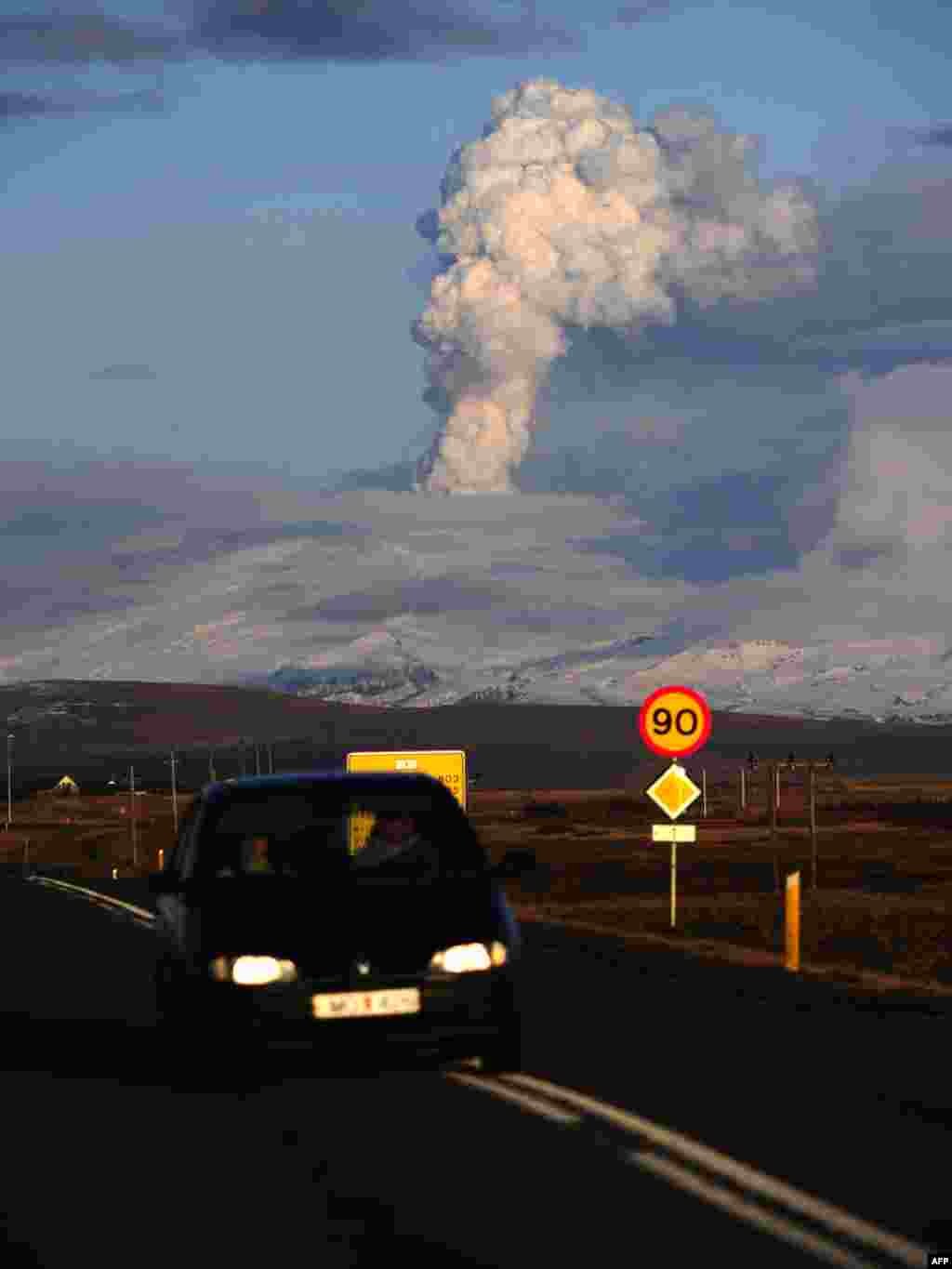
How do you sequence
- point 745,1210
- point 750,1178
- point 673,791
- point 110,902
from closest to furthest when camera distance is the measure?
point 745,1210
point 750,1178
point 673,791
point 110,902

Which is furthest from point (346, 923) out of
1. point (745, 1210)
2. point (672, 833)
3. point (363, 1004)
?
point (672, 833)

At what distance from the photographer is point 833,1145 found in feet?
38.9

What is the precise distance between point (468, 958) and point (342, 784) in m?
1.75

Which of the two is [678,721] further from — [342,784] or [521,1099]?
[521,1099]

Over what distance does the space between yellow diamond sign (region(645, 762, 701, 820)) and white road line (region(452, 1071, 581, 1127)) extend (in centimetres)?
1670

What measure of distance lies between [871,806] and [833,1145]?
451 feet

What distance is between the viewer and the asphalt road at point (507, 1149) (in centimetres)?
941

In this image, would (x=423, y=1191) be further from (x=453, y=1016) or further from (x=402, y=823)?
(x=402, y=823)

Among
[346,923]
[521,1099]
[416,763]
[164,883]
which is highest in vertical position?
[416,763]

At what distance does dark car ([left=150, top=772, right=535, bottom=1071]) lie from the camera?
1358 cm

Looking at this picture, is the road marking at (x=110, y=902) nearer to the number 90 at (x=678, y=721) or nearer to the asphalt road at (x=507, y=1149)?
the number 90 at (x=678, y=721)

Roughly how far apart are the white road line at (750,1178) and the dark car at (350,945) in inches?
26.2

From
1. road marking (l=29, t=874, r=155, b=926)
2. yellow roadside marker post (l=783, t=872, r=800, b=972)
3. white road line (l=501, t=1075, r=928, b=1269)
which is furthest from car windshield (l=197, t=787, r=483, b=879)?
road marking (l=29, t=874, r=155, b=926)

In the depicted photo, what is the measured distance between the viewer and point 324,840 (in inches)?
595
